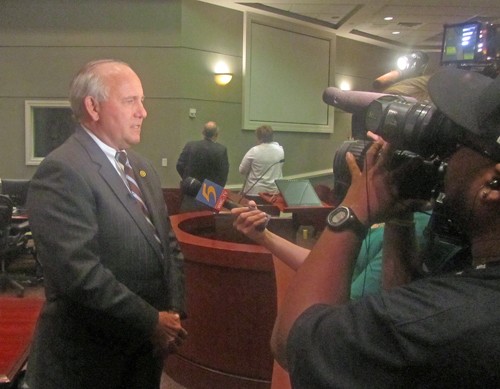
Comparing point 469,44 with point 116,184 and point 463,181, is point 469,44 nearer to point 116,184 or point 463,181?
point 463,181

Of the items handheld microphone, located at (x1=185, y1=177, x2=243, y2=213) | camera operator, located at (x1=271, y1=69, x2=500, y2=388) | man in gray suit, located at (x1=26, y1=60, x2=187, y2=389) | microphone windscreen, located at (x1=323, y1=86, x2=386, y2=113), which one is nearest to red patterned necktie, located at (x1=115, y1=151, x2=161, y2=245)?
man in gray suit, located at (x1=26, y1=60, x2=187, y2=389)

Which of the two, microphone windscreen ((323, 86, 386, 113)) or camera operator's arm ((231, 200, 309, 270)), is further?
camera operator's arm ((231, 200, 309, 270))

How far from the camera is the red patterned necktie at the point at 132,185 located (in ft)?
5.25

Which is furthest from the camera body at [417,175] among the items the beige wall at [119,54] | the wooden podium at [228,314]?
the beige wall at [119,54]

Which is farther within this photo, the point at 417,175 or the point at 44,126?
the point at 44,126

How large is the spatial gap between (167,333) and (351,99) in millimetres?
914

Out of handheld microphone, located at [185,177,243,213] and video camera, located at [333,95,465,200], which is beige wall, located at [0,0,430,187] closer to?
handheld microphone, located at [185,177,243,213]

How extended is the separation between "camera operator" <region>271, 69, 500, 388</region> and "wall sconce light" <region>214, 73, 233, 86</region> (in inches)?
261

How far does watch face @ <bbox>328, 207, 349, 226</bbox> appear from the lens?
33.3 inches

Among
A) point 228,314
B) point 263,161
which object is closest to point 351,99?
point 228,314

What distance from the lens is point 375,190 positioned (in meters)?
0.87

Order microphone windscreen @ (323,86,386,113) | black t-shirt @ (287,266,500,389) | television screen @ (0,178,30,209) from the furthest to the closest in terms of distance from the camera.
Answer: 1. television screen @ (0,178,30,209)
2. microphone windscreen @ (323,86,386,113)
3. black t-shirt @ (287,266,500,389)

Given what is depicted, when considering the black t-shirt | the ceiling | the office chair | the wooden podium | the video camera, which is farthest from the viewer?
the ceiling

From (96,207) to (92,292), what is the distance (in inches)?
8.9
